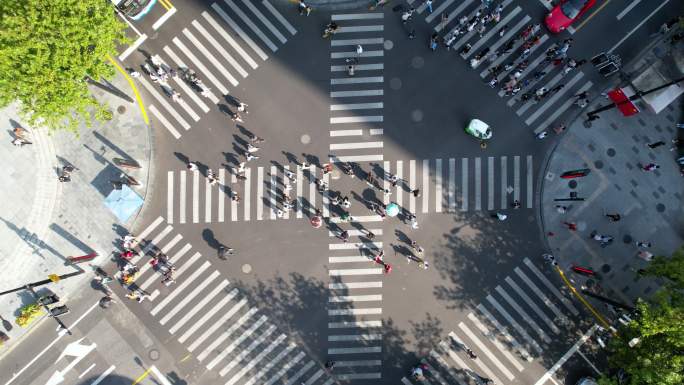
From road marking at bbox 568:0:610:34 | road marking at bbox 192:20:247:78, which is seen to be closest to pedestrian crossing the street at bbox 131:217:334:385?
road marking at bbox 192:20:247:78

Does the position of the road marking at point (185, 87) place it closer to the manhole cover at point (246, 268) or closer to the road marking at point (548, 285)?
the manhole cover at point (246, 268)

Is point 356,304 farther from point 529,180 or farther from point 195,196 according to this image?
point 529,180

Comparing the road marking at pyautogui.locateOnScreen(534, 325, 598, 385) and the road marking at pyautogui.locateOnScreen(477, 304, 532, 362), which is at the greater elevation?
the road marking at pyautogui.locateOnScreen(477, 304, 532, 362)

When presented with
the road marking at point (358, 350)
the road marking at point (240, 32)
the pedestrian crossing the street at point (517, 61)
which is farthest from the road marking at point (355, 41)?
the road marking at point (358, 350)

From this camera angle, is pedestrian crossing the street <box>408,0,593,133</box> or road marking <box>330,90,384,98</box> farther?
road marking <box>330,90,384,98</box>

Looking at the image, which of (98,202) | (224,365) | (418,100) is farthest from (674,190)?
(98,202)

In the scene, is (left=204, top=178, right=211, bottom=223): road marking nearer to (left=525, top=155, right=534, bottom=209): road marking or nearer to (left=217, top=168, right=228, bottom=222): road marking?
(left=217, top=168, right=228, bottom=222): road marking
